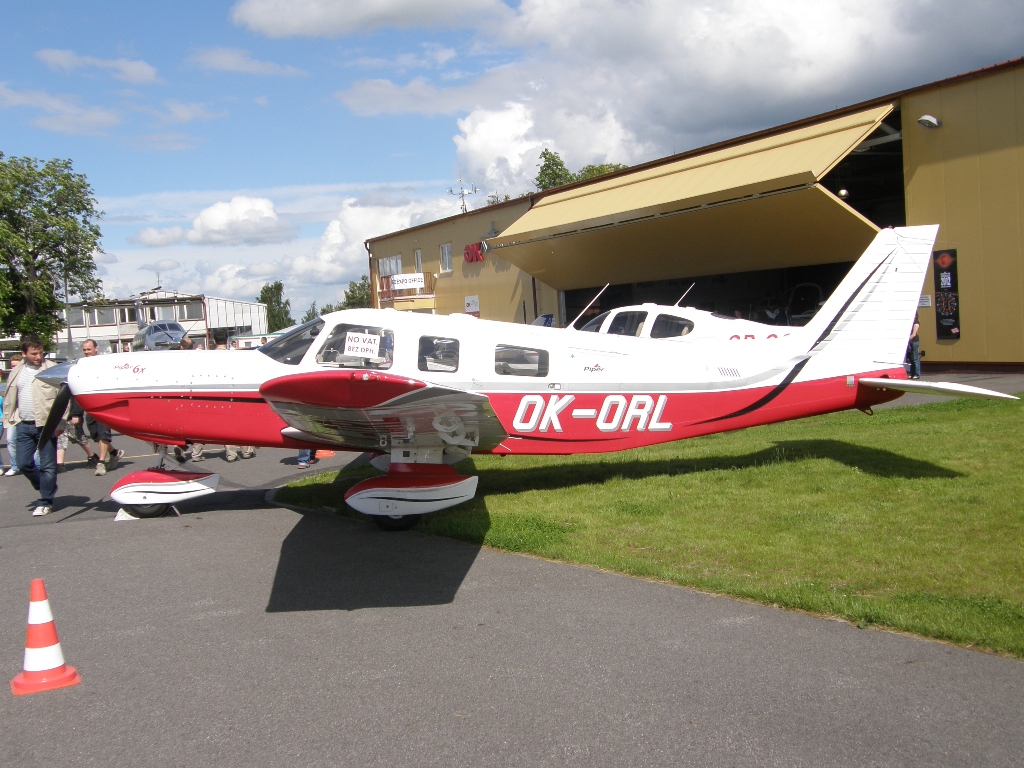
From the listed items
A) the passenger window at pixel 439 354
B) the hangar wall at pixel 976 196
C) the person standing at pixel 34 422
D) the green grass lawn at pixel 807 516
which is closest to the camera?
the green grass lawn at pixel 807 516

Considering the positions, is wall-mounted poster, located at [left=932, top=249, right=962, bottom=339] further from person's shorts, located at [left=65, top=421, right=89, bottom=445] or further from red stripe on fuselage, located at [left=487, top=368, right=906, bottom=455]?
person's shorts, located at [left=65, top=421, right=89, bottom=445]

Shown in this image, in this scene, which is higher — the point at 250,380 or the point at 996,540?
the point at 250,380

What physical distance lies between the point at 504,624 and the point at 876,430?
7360 millimetres

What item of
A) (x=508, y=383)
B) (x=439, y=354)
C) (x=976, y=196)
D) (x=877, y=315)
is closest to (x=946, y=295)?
(x=976, y=196)

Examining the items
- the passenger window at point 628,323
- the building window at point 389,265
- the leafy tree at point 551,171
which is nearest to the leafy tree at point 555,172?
the leafy tree at point 551,171

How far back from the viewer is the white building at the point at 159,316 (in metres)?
27.6

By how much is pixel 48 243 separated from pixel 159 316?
751cm

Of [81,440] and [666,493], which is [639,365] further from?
[81,440]

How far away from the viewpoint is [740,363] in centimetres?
800

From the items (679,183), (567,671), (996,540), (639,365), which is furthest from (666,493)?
(679,183)

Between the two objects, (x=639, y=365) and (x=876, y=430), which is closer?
(x=639, y=365)

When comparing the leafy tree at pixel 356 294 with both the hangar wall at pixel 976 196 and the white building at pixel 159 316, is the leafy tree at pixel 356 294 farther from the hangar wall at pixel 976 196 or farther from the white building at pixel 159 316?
the hangar wall at pixel 976 196

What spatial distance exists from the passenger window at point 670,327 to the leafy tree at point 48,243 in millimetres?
40196

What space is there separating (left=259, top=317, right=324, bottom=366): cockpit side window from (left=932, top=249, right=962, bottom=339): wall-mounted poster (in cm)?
1358
